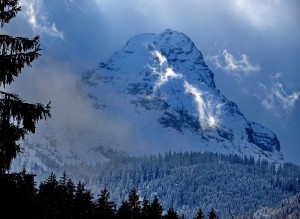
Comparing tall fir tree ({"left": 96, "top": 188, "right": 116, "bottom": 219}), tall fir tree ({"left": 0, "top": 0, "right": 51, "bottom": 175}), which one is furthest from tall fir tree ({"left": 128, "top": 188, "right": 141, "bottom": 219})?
tall fir tree ({"left": 0, "top": 0, "right": 51, "bottom": 175})

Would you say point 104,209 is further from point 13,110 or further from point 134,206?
point 13,110

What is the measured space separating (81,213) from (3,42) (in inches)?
1659

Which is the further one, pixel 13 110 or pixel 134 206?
pixel 134 206

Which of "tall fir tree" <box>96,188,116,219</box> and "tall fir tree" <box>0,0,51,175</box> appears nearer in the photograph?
"tall fir tree" <box>0,0,51,175</box>

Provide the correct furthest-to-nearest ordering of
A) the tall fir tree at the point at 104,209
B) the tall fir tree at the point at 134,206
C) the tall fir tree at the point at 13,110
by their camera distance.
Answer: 1. the tall fir tree at the point at 134,206
2. the tall fir tree at the point at 104,209
3. the tall fir tree at the point at 13,110

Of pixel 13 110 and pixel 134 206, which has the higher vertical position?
pixel 134 206

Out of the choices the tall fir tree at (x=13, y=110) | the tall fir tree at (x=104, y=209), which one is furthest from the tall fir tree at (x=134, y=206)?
the tall fir tree at (x=13, y=110)

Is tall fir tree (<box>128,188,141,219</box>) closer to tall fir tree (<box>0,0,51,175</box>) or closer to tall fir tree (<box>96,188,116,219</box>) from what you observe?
tall fir tree (<box>96,188,116,219</box>)

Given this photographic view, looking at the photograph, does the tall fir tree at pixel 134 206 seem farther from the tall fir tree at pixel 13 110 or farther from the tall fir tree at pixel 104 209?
the tall fir tree at pixel 13 110

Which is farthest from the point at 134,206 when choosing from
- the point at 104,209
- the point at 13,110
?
the point at 13,110

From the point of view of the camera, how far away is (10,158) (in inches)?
774

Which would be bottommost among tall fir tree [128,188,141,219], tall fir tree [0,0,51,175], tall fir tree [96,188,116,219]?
tall fir tree [0,0,51,175]

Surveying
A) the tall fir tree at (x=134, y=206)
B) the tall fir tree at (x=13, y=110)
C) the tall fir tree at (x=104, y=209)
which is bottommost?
the tall fir tree at (x=13, y=110)

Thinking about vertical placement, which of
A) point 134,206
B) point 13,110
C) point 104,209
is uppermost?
point 134,206
